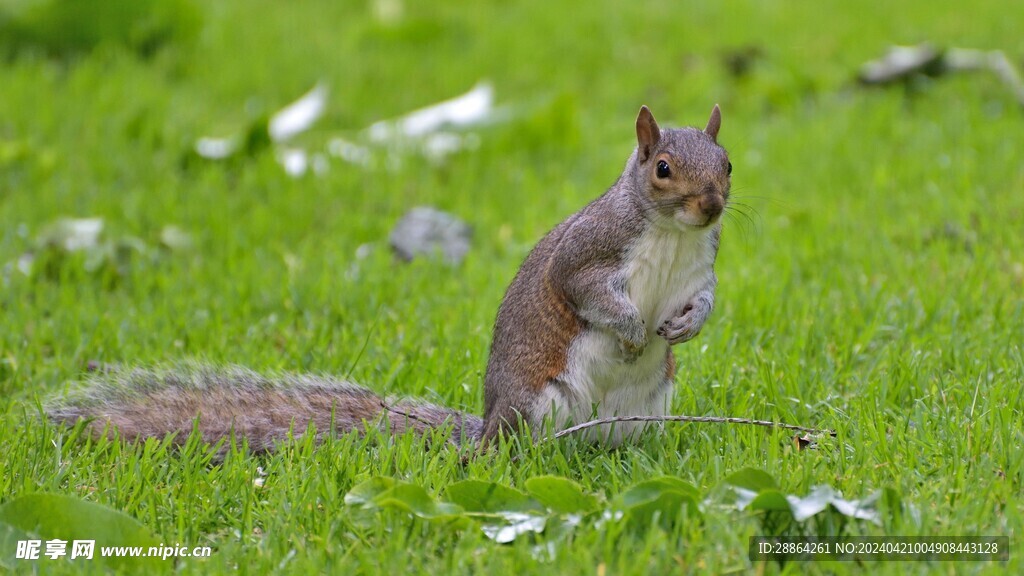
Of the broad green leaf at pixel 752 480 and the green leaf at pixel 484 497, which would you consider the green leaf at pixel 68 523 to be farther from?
the broad green leaf at pixel 752 480

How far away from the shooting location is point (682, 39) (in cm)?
664

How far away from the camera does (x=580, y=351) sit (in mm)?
2559

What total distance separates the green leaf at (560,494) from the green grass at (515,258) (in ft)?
0.21

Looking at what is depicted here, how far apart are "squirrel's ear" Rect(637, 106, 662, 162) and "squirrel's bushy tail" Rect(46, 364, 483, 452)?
71 centimetres

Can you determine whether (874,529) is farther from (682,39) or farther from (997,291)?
(682,39)

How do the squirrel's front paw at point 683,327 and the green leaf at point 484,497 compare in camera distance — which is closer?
the green leaf at point 484,497

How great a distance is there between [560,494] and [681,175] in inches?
29.0

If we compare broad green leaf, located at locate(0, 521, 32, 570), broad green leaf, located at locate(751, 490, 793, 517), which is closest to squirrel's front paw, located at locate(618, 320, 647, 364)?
broad green leaf, located at locate(751, 490, 793, 517)

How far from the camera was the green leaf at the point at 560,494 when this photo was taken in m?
2.09

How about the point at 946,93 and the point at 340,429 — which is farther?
the point at 946,93

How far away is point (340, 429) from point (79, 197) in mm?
2338

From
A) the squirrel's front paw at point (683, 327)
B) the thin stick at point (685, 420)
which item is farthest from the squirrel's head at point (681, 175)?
the thin stick at point (685, 420)

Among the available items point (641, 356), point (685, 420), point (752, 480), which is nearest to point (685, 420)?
point (685, 420)

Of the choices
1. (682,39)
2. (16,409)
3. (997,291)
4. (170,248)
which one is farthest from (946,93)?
(16,409)
